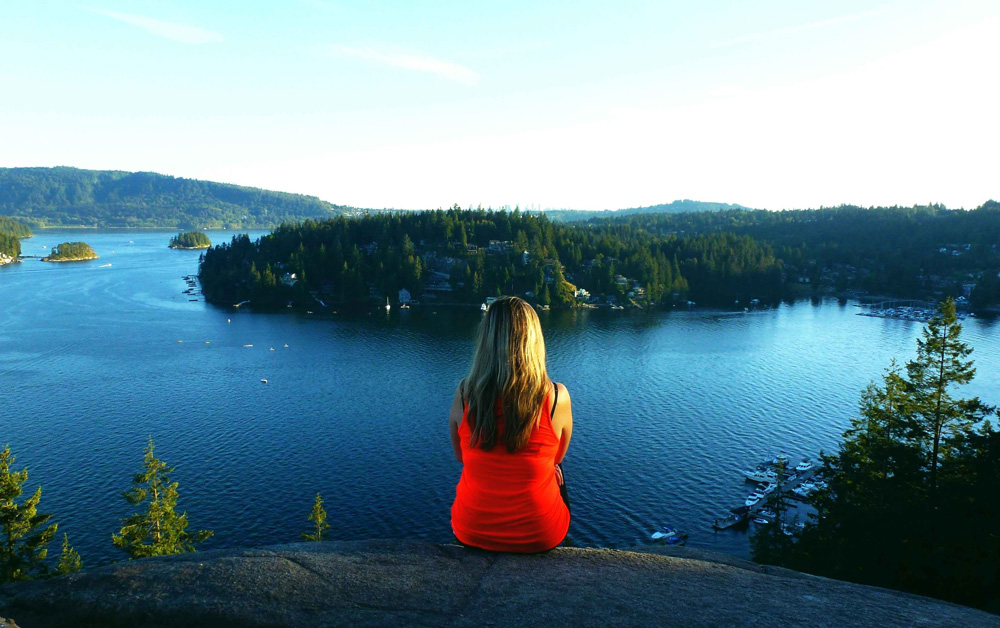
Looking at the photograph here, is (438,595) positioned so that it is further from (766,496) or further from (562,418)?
(766,496)

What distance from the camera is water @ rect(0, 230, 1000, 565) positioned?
71.2 feet

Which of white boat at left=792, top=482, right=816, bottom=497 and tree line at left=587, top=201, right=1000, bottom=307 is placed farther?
tree line at left=587, top=201, right=1000, bottom=307

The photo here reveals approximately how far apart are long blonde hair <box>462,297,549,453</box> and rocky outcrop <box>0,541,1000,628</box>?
81 centimetres

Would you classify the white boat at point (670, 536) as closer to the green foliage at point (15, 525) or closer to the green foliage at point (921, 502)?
the green foliage at point (921, 502)

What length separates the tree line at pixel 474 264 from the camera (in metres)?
75.9

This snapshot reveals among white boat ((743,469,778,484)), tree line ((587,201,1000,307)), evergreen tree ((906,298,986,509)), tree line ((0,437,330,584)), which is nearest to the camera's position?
tree line ((0,437,330,584))

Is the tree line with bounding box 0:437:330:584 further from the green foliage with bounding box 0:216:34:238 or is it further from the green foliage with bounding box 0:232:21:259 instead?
the green foliage with bounding box 0:216:34:238

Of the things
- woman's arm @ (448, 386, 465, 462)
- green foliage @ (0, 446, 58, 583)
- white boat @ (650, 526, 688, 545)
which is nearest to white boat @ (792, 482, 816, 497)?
white boat @ (650, 526, 688, 545)

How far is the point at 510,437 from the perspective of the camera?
3293mm

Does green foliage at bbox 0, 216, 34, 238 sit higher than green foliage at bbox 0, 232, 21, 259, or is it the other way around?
green foliage at bbox 0, 216, 34, 238

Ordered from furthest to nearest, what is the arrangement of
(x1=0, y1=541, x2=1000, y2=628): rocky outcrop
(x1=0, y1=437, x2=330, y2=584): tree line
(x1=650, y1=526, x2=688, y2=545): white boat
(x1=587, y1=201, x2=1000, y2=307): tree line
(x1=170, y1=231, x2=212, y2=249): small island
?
(x1=170, y1=231, x2=212, y2=249): small island → (x1=587, y1=201, x2=1000, y2=307): tree line → (x1=650, y1=526, x2=688, y2=545): white boat → (x1=0, y1=437, x2=330, y2=584): tree line → (x1=0, y1=541, x2=1000, y2=628): rocky outcrop

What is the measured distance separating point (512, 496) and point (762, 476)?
2422 cm

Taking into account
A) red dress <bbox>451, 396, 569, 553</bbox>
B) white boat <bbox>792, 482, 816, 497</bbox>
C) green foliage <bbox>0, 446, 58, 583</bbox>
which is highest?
red dress <bbox>451, 396, 569, 553</bbox>

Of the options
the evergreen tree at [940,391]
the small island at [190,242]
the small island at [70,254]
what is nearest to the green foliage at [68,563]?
the evergreen tree at [940,391]
